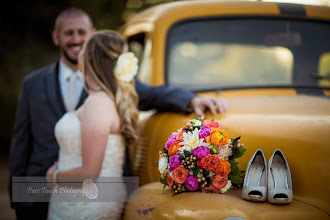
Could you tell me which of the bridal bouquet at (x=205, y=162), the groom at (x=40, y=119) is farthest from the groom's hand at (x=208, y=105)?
the groom at (x=40, y=119)

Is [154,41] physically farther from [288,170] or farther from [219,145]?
[288,170]

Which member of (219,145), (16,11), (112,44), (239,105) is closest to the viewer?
(219,145)

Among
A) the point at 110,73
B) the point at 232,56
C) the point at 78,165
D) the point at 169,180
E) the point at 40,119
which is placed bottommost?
the point at 78,165

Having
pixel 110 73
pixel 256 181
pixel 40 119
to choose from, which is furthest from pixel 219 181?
pixel 40 119

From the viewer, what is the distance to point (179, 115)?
2.81 m

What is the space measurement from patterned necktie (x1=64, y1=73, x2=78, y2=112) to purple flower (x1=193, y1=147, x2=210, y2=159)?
5.90 feet

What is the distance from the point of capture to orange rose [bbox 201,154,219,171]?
6.84 feet

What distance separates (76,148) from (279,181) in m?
1.45

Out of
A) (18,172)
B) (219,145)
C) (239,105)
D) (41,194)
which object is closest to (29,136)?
(18,172)

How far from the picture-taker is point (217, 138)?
6.84 feet

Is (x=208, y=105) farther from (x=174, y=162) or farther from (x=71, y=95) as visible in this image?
(x=71, y=95)

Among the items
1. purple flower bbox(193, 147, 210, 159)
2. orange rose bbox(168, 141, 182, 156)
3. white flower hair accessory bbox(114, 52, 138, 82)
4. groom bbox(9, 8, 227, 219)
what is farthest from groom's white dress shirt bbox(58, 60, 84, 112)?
purple flower bbox(193, 147, 210, 159)

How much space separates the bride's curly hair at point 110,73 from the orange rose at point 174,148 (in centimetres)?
78

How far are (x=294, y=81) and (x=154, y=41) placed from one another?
3.48 ft
